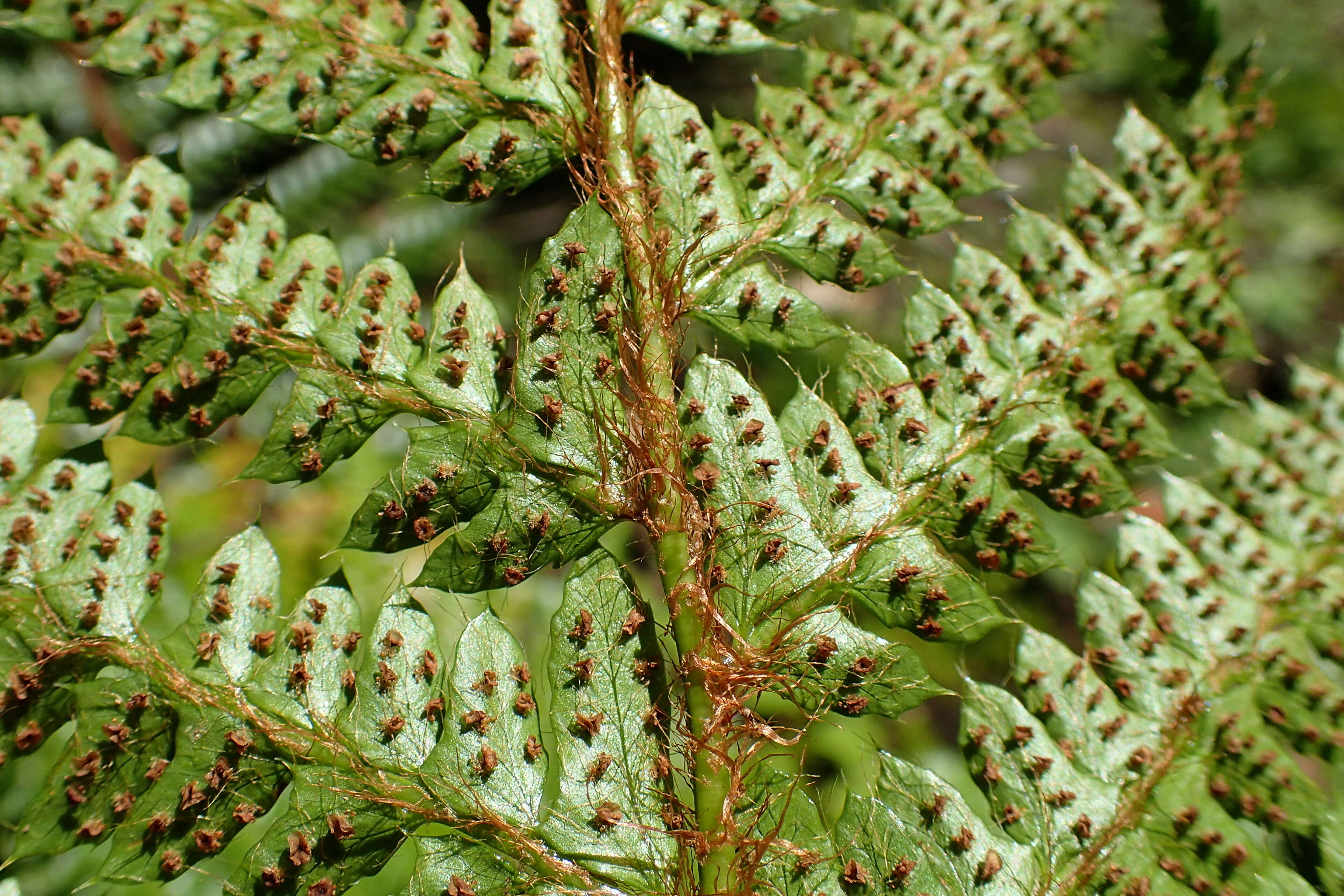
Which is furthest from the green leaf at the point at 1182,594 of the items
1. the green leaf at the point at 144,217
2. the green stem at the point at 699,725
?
the green leaf at the point at 144,217

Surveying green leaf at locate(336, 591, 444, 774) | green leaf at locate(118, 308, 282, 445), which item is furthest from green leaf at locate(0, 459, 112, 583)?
green leaf at locate(336, 591, 444, 774)

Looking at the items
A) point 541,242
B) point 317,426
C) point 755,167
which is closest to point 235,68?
point 317,426

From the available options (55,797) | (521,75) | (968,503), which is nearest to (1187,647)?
(968,503)

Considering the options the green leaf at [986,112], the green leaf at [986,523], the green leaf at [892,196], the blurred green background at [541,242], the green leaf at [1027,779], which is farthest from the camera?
the blurred green background at [541,242]

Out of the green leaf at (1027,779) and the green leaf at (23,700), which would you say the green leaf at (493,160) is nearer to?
the green leaf at (23,700)

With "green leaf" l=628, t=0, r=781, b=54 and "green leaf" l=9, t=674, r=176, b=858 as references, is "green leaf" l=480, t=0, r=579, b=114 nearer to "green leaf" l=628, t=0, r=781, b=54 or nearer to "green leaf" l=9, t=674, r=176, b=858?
"green leaf" l=628, t=0, r=781, b=54

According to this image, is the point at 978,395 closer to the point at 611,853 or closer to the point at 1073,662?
the point at 1073,662

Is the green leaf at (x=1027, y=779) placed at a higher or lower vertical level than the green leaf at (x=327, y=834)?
higher

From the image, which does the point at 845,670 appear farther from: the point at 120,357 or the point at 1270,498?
the point at 120,357
